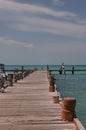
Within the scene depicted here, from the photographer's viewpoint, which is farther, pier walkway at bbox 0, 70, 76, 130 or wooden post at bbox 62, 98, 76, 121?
wooden post at bbox 62, 98, 76, 121

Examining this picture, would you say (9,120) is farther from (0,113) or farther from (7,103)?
(7,103)

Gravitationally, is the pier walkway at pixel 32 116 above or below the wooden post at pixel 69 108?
below

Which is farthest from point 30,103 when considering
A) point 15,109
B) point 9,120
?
point 9,120

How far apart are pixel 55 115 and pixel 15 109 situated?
273 cm

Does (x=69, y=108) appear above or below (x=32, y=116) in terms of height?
above

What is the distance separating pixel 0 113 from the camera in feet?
55.1

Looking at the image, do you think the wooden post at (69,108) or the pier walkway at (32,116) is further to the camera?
the wooden post at (69,108)

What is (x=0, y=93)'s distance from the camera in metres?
27.0

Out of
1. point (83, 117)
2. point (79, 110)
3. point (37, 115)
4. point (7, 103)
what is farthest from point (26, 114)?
point (79, 110)

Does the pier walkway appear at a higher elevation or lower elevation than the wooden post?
lower

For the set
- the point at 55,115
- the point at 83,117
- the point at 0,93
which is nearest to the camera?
the point at 55,115

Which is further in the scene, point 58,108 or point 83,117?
point 83,117

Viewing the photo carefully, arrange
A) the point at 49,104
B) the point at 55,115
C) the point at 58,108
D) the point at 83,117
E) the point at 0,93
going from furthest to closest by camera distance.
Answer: the point at 0,93 < the point at 83,117 < the point at 49,104 < the point at 58,108 < the point at 55,115

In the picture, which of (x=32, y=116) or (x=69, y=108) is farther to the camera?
(x=32, y=116)
